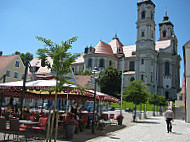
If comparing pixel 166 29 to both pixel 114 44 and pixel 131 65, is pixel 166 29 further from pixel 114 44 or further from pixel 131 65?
pixel 131 65

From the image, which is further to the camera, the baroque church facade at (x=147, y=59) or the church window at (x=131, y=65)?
the church window at (x=131, y=65)

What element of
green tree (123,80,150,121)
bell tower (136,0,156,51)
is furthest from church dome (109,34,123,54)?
green tree (123,80,150,121)

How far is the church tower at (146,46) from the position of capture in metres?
58.8

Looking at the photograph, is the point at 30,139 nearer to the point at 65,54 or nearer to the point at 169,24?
the point at 65,54

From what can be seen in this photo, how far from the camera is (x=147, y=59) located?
58.9 m

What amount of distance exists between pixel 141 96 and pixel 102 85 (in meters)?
36.0

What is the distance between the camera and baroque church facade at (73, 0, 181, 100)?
5941cm

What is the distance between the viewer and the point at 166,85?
6278 cm

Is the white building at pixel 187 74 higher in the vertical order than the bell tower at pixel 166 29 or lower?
lower

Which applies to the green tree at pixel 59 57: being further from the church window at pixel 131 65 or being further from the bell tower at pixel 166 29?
the bell tower at pixel 166 29

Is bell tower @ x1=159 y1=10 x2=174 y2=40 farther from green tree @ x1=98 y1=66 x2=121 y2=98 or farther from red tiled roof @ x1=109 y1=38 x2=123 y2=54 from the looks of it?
green tree @ x1=98 y1=66 x2=121 y2=98

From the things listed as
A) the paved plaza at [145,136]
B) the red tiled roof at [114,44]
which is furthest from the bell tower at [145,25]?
the paved plaza at [145,136]

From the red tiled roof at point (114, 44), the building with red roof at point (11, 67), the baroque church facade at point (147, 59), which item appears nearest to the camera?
the building with red roof at point (11, 67)

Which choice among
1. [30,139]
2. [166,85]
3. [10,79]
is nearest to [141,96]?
[30,139]
